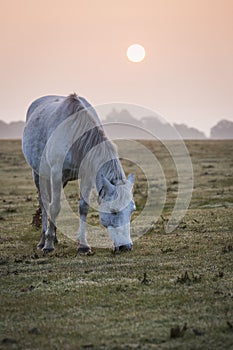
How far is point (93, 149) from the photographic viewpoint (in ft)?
35.4

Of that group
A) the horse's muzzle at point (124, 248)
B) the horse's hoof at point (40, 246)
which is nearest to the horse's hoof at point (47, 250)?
the horse's hoof at point (40, 246)

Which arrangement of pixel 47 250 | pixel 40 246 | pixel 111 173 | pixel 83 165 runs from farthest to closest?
1. pixel 40 246
2. pixel 47 250
3. pixel 83 165
4. pixel 111 173

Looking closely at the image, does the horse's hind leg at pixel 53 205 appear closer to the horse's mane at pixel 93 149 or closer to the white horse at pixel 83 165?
the white horse at pixel 83 165

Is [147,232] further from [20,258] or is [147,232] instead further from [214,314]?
[214,314]

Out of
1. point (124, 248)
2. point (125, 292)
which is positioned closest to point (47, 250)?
point (124, 248)

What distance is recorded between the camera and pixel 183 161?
128 feet

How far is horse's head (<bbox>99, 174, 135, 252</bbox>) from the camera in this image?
10.3 m

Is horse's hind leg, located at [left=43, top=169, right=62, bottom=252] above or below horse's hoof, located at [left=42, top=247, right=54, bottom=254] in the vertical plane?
above

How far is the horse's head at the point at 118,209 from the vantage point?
1031 cm

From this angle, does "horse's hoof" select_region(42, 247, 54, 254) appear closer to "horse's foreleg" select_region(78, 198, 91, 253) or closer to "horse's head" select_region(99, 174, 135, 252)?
"horse's foreleg" select_region(78, 198, 91, 253)

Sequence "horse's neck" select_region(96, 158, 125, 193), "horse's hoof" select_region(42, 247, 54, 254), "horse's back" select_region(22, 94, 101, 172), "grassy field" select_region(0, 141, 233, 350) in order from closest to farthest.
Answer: "grassy field" select_region(0, 141, 233, 350) < "horse's neck" select_region(96, 158, 125, 193) < "horse's hoof" select_region(42, 247, 54, 254) < "horse's back" select_region(22, 94, 101, 172)

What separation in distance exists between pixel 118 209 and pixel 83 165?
129 cm

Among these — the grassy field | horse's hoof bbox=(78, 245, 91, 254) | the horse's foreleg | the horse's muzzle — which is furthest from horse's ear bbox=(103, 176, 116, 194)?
horse's hoof bbox=(78, 245, 91, 254)

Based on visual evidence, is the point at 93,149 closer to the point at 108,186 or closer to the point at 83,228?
the point at 108,186
